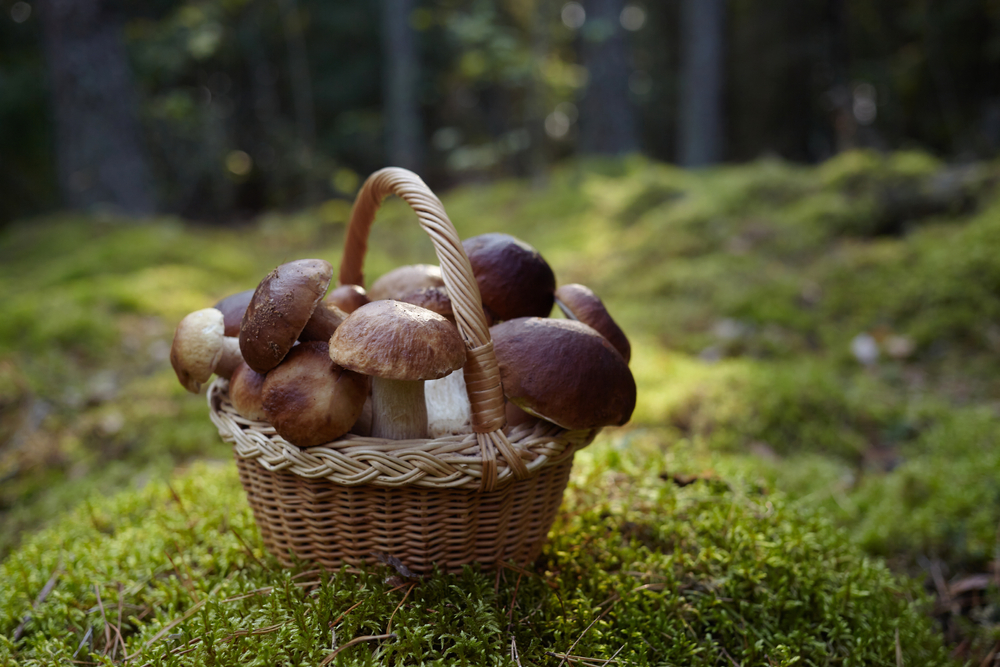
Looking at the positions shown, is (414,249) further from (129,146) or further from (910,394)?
(910,394)

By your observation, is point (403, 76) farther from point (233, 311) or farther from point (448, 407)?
point (448, 407)

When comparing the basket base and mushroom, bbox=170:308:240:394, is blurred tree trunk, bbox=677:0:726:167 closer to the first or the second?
the basket base

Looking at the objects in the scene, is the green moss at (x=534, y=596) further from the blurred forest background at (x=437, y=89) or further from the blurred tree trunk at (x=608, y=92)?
the blurred tree trunk at (x=608, y=92)

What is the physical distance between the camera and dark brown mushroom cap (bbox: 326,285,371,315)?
1813 mm

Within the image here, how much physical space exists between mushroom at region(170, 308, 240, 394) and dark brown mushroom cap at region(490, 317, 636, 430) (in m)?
0.79

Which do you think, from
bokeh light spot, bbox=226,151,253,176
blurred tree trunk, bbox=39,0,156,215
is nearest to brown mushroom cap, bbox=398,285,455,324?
blurred tree trunk, bbox=39,0,156,215

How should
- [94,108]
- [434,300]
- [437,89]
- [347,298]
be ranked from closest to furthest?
[434,300] → [347,298] → [94,108] → [437,89]

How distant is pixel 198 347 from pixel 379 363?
2.08ft

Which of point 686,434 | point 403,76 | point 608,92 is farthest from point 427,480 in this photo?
point 403,76

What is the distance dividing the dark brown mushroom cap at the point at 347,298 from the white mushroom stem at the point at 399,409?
38cm

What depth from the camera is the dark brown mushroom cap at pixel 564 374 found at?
4.68 feet

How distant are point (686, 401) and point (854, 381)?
125 centimetres

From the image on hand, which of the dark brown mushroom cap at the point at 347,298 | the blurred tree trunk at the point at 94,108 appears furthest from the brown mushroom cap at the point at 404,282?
the blurred tree trunk at the point at 94,108

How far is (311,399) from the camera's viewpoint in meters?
1.38
